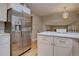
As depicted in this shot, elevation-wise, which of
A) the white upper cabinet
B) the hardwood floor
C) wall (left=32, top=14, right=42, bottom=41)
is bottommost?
the hardwood floor

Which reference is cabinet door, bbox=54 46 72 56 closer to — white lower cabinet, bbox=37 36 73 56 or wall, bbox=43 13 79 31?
white lower cabinet, bbox=37 36 73 56

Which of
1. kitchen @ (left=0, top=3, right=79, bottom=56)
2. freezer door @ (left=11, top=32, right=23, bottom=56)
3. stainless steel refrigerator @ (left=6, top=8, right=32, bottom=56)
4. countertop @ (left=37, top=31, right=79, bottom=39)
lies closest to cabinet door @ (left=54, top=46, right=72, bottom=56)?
kitchen @ (left=0, top=3, right=79, bottom=56)

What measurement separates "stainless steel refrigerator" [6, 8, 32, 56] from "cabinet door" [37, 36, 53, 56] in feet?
0.50

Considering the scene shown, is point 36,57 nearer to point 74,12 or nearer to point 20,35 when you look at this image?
point 20,35

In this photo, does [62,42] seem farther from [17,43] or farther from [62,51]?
[17,43]

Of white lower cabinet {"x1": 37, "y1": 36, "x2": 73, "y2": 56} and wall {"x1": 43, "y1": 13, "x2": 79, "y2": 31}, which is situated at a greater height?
wall {"x1": 43, "y1": 13, "x2": 79, "y2": 31}

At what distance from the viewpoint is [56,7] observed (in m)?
1.65

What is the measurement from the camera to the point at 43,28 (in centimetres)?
170

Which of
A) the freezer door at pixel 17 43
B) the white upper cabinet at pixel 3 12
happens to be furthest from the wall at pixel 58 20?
the white upper cabinet at pixel 3 12

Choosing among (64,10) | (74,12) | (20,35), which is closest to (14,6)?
(20,35)

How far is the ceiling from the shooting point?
5.26 ft

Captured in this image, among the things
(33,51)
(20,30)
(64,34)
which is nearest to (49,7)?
(64,34)

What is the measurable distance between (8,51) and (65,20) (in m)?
0.93

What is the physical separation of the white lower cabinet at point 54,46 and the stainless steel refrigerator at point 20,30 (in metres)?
0.19
